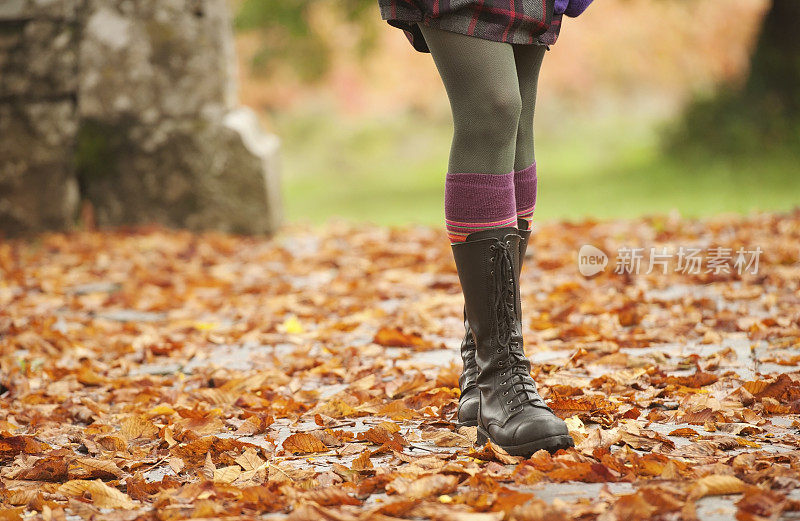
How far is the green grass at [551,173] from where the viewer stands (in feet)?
25.8

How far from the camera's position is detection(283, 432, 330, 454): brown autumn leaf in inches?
72.2

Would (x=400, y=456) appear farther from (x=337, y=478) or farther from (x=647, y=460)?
(x=647, y=460)

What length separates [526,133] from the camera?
205 centimetres

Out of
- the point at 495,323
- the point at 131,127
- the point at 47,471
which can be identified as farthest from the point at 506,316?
the point at 131,127

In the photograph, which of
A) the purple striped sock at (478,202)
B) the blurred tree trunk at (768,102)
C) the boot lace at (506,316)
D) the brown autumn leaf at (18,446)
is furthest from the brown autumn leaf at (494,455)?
the blurred tree trunk at (768,102)

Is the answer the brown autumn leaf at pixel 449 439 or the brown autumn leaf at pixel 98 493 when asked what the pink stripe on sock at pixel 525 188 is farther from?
the brown autumn leaf at pixel 98 493

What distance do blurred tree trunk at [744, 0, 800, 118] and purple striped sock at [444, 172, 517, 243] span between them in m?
8.14

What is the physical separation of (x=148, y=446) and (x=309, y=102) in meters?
16.0

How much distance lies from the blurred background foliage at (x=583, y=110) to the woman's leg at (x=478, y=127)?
4.23 metres

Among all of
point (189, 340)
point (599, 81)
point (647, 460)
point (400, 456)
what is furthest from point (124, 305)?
point (599, 81)

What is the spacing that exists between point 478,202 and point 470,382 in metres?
0.46

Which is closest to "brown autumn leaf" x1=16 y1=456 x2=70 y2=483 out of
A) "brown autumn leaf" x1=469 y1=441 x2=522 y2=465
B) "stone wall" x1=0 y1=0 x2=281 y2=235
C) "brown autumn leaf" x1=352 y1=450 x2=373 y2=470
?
"brown autumn leaf" x1=352 y1=450 x2=373 y2=470

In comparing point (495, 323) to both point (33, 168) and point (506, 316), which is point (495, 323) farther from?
point (33, 168)

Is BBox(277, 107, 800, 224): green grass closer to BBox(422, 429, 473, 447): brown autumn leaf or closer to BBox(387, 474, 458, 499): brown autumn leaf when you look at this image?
BBox(422, 429, 473, 447): brown autumn leaf
